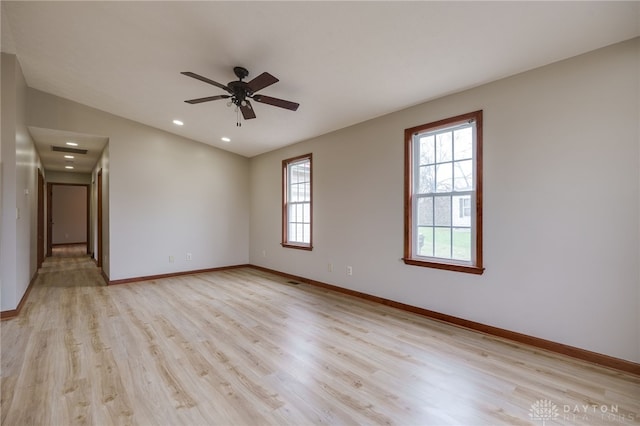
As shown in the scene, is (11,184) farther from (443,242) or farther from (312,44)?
(443,242)

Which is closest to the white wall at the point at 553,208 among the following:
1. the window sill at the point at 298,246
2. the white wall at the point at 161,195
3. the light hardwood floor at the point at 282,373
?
the light hardwood floor at the point at 282,373

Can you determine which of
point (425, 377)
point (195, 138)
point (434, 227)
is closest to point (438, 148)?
point (434, 227)

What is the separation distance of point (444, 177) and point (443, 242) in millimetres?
762

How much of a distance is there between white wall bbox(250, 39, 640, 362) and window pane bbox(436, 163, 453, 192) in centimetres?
41

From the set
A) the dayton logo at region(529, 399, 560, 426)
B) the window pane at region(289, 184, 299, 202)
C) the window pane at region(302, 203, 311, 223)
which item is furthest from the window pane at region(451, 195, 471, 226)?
the window pane at region(289, 184, 299, 202)

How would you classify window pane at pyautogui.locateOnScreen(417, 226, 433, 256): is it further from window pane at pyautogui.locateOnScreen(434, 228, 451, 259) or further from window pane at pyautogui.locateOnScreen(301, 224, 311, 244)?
window pane at pyautogui.locateOnScreen(301, 224, 311, 244)

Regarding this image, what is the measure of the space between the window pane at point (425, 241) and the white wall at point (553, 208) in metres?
0.22

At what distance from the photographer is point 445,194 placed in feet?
11.1

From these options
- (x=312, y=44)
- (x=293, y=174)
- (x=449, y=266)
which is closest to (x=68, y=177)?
(x=293, y=174)

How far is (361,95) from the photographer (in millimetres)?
3488

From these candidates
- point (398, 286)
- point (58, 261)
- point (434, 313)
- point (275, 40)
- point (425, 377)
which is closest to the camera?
point (425, 377)

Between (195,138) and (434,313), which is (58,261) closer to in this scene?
(195,138)

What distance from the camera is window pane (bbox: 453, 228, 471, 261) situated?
10.6ft

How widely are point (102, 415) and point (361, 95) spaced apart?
12.0 feet
